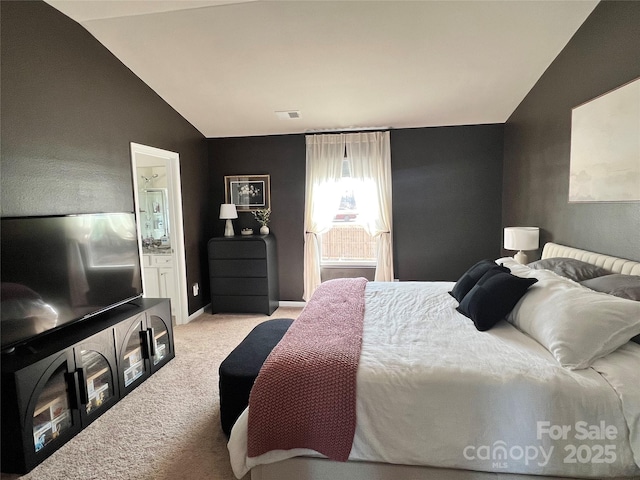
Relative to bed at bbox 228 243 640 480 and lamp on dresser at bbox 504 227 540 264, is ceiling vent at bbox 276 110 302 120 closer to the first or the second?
lamp on dresser at bbox 504 227 540 264

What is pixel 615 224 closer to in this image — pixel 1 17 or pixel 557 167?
pixel 557 167

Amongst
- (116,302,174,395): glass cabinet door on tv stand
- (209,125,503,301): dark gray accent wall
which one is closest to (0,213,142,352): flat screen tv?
(116,302,174,395): glass cabinet door on tv stand

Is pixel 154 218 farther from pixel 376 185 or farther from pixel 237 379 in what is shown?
pixel 237 379

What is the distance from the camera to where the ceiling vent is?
3896 mm

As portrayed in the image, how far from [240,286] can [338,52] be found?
281cm

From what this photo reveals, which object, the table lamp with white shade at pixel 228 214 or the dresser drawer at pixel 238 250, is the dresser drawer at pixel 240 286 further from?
the table lamp with white shade at pixel 228 214

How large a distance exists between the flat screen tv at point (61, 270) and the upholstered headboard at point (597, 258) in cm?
347

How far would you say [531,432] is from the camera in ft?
4.47

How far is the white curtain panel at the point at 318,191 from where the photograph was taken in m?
4.43

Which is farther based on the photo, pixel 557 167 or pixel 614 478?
pixel 557 167

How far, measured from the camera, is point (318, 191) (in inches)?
177

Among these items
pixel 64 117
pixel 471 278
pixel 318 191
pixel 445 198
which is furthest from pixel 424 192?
pixel 64 117

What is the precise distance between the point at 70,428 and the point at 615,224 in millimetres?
3689

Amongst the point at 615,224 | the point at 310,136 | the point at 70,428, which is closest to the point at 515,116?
the point at 615,224
